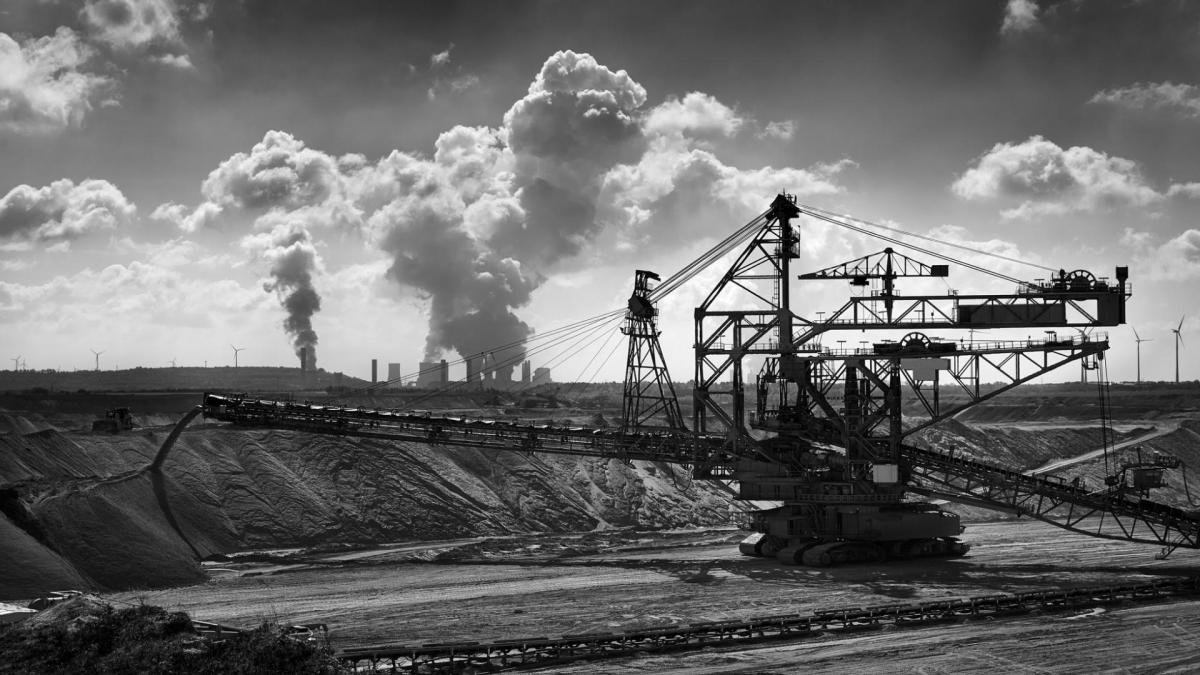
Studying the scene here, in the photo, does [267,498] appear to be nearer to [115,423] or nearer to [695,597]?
[115,423]

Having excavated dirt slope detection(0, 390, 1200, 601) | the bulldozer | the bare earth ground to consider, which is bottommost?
the bare earth ground

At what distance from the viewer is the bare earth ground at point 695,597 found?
29.9 meters

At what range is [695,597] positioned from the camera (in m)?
38.9

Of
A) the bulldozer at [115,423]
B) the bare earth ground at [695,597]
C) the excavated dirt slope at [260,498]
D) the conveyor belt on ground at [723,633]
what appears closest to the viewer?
the conveyor belt on ground at [723,633]

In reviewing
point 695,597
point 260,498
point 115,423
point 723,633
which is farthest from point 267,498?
point 723,633

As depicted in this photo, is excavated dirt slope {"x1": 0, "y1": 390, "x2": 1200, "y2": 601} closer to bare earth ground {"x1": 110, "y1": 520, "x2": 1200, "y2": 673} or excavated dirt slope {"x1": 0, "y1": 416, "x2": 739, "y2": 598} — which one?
excavated dirt slope {"x1": 0, "y1": 416, "x2": 739, "y2": 598}

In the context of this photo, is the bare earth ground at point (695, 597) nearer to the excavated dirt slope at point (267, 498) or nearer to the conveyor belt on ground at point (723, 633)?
the conveyor belt on ground at point (723, 633)

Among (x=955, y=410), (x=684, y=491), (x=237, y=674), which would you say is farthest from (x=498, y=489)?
(x=237, y=674)

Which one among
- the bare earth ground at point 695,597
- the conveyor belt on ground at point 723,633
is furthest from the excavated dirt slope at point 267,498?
the conveyor belt on ground at point 723,633

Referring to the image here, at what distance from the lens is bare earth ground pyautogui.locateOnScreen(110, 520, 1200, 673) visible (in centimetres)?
2994

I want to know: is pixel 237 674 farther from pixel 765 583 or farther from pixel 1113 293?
pixel 1113 293

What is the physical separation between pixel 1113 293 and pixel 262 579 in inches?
1513

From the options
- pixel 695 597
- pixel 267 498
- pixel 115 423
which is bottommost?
pixel 695 597

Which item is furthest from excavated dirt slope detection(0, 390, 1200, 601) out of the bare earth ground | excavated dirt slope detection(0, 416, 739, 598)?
the bare earth ground
